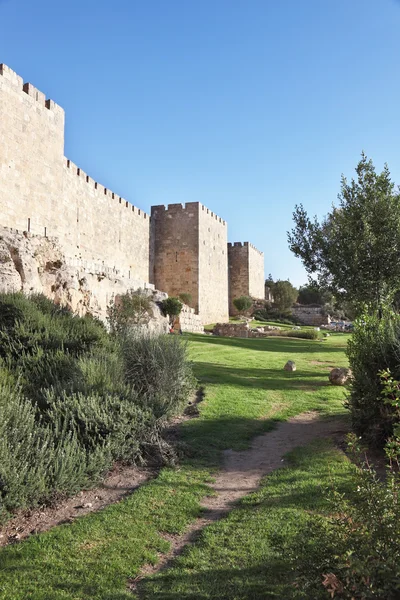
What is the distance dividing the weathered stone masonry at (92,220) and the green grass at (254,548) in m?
13.7

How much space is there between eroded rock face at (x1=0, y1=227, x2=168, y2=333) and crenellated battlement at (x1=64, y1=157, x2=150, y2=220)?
24.6 ft

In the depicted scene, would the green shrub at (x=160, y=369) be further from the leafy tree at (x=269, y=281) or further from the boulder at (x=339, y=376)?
the leafy tree at (x=269, y=281)

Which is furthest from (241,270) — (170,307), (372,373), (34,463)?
(34,463)

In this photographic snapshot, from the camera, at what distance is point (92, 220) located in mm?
25531

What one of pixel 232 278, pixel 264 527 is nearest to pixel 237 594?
pixel 264 527

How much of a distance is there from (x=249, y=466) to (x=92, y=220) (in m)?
22.1

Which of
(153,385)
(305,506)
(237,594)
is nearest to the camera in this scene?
(237,594)

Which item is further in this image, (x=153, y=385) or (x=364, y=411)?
(x=153, y=385)

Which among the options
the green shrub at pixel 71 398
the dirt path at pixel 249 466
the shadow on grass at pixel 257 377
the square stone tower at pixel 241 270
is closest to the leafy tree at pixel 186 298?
the square stone tower at pixel 241 270

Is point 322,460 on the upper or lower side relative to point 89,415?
lower

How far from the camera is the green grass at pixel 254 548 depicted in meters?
2.96

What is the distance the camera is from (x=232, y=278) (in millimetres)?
45469

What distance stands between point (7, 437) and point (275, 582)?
9.57 ft

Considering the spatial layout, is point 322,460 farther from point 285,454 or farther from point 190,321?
point 190,321
